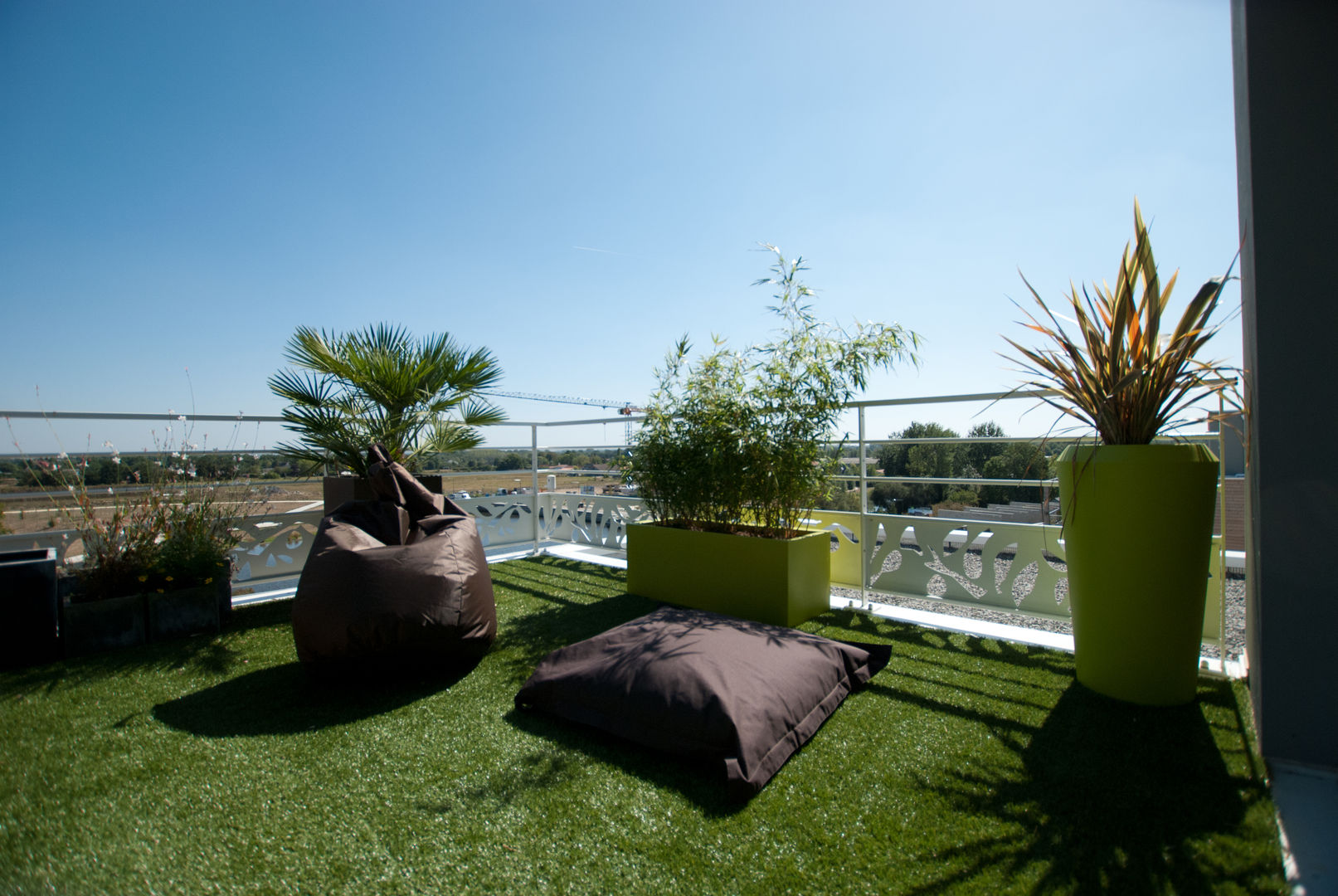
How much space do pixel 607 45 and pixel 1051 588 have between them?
455 cm

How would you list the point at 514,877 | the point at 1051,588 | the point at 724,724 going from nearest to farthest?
the point at 514,877, the point at 724,724, the point at 1051,588

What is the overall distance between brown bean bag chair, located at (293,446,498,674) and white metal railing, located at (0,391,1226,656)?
1868mm

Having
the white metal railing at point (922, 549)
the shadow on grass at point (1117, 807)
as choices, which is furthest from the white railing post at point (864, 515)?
the shadow on grass at point (1117, 807)

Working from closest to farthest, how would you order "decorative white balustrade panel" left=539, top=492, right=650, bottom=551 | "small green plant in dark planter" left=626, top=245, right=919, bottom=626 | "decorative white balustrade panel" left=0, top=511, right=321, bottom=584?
"small green plant in dark planter" left=626, top=245, right=919, bottom=626 → "decorative white balustrade panel" left=0, top=511, right=321, bottom=584 → "decorative white balustrade panel" left=539, top=492, right=650, bottom=551

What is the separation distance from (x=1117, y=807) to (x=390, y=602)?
2377 mm

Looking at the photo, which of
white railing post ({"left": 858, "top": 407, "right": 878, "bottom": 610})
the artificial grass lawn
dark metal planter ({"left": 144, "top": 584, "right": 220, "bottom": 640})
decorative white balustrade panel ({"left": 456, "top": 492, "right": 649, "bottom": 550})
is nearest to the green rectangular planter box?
white railing post ({"left": 858, "top": 407, "right": 878, "bottom": 610})

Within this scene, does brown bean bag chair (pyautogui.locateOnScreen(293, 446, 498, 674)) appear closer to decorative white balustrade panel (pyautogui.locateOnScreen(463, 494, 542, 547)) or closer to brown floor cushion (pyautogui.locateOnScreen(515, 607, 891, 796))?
brown floor cushion (pyautogui.locateOnScreen(515, 607, 891, 796))

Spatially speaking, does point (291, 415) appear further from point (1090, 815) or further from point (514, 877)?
point (1090, 815)

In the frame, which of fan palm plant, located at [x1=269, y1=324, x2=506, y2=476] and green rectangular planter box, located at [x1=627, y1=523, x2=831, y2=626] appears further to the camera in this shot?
fan palm plant, located at [x1=269, y1=324, x2=506, y2=476]

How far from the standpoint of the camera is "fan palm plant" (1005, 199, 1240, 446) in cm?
195

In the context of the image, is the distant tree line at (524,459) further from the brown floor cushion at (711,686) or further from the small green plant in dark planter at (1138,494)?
the small green plant in dark planter at (1138,494)

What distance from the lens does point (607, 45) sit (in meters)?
4.11

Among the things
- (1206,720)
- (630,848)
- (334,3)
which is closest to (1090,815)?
(1206,720)

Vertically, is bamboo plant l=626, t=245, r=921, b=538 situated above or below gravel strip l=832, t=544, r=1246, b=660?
above
